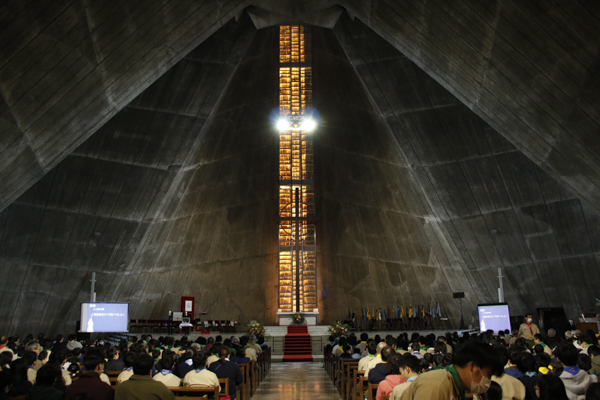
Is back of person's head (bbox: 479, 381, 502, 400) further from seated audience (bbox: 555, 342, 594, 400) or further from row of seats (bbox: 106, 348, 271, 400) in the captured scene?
row of seats (bbox: 106, 348, 271, 400)

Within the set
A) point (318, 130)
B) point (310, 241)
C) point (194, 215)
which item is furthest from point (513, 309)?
point (194, 215)

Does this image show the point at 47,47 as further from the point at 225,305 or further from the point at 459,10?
the point at 225,305

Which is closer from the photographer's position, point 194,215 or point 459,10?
point 459,10

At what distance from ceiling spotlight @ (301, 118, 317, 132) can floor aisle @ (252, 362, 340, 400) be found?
9707 mm

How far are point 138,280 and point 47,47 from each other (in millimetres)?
12492

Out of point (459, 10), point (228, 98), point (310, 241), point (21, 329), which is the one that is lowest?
point (21, 329)

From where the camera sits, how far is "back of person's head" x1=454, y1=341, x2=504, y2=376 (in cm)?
218

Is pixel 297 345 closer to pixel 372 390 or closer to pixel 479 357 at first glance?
pixel 372 390

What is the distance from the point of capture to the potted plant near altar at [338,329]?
16.9m

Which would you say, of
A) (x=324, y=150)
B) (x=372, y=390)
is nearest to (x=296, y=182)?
(x=324, y=150)

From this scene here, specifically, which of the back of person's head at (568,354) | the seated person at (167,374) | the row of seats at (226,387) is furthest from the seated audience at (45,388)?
the back of person's head at (568,354)

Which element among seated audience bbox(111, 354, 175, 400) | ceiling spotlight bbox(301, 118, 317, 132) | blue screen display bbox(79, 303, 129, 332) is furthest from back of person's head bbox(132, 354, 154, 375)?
ceiling spotlight bbox(301, 118, 317, 132)

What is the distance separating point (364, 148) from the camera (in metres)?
21.0

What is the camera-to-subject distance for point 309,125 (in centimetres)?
2030
